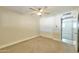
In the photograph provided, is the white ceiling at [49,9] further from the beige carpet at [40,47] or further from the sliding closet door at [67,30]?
the beige carpet at [40,47]

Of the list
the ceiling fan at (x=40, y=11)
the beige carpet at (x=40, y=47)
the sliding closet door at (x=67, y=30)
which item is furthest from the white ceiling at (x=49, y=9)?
the beige carpet at (x=40, y=47)

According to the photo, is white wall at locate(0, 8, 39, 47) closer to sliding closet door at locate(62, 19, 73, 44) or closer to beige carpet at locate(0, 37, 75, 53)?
beige carpet at locate(0, 37, 75, 53)

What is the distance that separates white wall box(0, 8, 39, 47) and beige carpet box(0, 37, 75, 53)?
0.38ft

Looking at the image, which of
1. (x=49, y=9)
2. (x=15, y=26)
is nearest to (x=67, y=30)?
(x=49, y=9)

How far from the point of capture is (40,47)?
182cm

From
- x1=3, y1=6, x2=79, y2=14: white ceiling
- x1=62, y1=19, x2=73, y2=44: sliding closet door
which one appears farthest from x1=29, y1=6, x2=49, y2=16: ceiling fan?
x1=62, y1=19, x2=73, y2=44: sliding closet door

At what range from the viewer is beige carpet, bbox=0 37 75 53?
1.82m

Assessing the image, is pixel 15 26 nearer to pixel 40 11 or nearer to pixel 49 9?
pixel 40 11

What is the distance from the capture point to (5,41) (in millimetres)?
1776

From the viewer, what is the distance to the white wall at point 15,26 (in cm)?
179

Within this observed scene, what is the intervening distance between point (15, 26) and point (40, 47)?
0.54 metres
